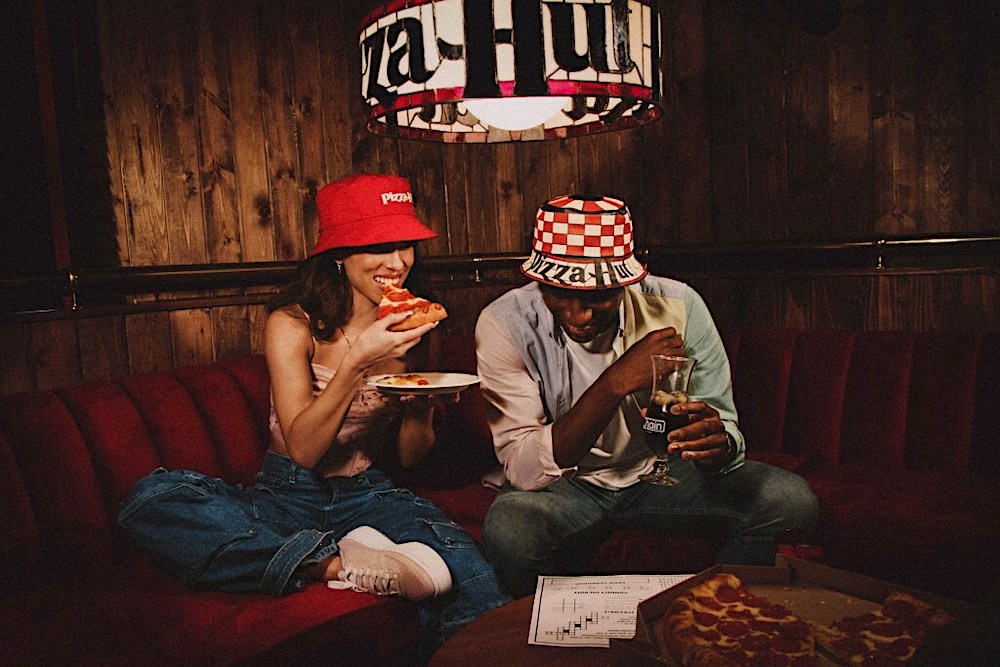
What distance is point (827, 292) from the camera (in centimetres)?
384

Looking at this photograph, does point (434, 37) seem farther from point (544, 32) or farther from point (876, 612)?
point (876, 612)

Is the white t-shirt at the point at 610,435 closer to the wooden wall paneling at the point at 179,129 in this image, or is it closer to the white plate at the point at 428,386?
the white plate at the point at 428,386

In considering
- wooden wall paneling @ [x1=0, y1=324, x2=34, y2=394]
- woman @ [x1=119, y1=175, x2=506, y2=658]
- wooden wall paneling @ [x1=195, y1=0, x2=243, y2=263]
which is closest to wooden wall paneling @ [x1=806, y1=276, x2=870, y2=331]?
woman @ [x1=119, y1=175, x2=506, y2=658]

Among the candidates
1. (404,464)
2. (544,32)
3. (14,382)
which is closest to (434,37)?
(544,32)

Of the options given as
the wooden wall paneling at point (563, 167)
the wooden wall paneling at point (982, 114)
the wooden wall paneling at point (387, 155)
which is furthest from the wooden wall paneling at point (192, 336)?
the wooden wall paneling at point (982, 114)

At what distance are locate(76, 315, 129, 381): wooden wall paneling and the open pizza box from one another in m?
2.32

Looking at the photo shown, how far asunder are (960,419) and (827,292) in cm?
105

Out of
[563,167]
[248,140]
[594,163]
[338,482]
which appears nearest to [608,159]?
[594,163]

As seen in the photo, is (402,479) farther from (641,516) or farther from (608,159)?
(608,159)

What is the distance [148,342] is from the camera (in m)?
3.17

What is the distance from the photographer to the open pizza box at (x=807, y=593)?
Answer: 1371mm

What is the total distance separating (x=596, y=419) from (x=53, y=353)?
1.83 meters

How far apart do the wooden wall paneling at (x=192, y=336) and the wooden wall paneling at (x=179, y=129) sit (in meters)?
0.21

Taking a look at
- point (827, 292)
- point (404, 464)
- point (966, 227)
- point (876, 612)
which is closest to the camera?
point (876, 612)
